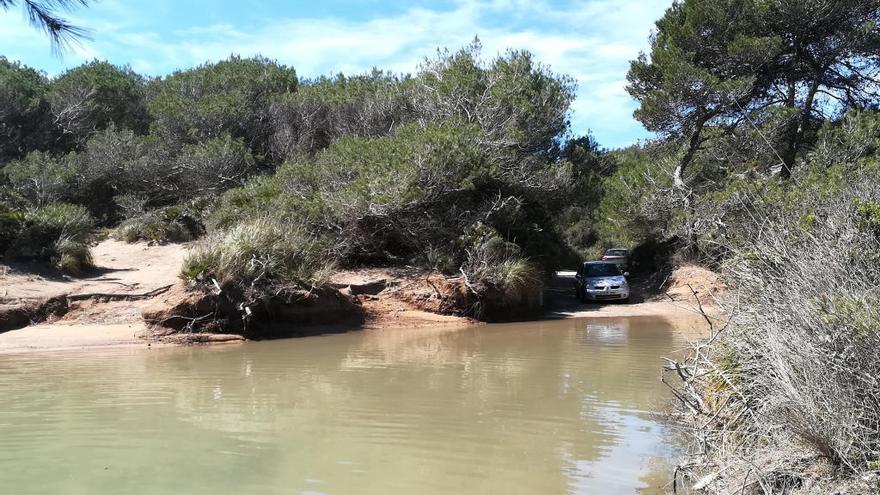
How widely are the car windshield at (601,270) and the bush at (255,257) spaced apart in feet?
34.4

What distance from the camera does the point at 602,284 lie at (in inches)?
918

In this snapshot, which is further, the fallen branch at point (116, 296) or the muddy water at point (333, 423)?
the fallen branch at point (116, 296)

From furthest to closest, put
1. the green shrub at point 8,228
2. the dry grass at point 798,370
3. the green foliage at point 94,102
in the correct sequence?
1. the green foliage at point 94,102
2. the green shrub at point 8,228
3. the dry grass at point 798,370

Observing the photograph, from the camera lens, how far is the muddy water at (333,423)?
566cm

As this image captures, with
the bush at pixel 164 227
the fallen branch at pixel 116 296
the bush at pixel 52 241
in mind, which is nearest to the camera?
the fallen branch at pixel 116 296

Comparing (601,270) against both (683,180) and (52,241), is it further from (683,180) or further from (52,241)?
(52,241)

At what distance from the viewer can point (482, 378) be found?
10188 millimetres

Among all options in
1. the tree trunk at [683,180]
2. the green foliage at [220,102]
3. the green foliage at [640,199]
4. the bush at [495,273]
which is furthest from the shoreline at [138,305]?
the green foliage at [220,102]

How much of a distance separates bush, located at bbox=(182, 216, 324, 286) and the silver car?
399 inches

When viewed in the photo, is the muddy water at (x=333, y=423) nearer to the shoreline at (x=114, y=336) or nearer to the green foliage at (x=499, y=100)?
the shoreline at (x=114, y=336)

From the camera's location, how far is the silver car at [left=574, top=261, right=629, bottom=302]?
23281 mm

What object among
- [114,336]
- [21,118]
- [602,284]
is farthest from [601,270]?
[21,118]

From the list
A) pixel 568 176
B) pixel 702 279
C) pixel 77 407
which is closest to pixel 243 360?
pixel 77 407

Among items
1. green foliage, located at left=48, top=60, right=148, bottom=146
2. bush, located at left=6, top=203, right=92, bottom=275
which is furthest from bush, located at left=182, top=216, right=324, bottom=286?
green foliage, located at left=48, top=60, right=148, bottom=146
